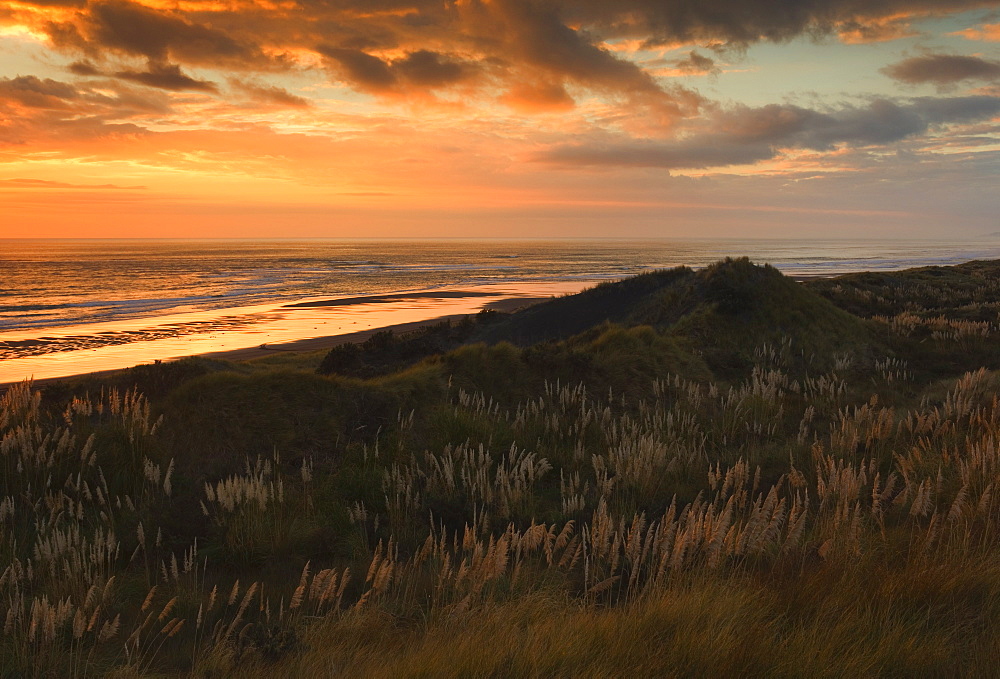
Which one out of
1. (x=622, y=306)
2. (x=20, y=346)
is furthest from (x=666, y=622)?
(x=20, y=346)

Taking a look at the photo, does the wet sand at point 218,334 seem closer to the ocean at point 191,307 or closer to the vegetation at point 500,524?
the ocean at point 191,307

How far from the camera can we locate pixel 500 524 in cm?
557

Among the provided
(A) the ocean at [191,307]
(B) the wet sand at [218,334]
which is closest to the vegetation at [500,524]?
(A) the ocean at [191,307]

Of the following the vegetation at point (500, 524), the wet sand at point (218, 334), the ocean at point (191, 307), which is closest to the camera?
the vegetation at point (500, 524)

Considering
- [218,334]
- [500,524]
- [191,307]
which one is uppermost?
[191,307]

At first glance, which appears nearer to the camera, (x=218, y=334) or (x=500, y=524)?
(x=500, y=524)

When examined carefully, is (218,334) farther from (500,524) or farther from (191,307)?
(500,524)

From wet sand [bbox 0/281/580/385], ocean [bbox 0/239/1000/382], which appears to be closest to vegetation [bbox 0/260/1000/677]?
ocean [bbox 0/239/1000/382]

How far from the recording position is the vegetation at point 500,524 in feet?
10.5

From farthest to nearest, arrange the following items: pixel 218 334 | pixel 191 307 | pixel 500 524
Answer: pixel 191 307, pixel 218 334, pixel 500 524

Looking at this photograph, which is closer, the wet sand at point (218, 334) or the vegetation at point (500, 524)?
the vegetation at point (500, 524)

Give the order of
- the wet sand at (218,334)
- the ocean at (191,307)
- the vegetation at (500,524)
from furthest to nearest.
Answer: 1. the ocean at (191,307)
2. the wet sand at (218,334)
3. the vegetation at (500,524)

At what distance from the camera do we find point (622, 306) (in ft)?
60.5

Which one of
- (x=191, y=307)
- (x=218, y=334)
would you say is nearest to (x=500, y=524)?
(x=218, y=334)
